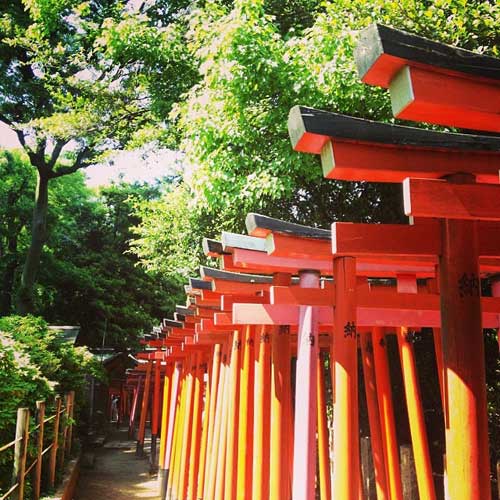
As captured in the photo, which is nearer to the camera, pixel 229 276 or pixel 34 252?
pixel 229 276

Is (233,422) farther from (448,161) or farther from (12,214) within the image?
(12,214)

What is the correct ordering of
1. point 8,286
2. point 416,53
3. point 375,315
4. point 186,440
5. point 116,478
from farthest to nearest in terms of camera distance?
1. point 8,286
2. point 116,478
3. point 186,440
4. point 375,315
5. point 416,53

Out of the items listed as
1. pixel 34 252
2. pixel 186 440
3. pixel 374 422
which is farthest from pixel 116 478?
pixel 374 422

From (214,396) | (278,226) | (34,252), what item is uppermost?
(34,252)

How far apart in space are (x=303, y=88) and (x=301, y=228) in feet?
13.0

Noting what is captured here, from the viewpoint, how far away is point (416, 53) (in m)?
2.09

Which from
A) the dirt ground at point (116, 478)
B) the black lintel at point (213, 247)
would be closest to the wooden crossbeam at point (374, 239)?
the black lintel at point (213, 247)

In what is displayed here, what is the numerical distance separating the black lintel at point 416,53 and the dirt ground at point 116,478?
39.3ft

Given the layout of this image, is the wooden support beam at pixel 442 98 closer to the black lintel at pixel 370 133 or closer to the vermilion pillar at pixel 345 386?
the black lintel at pixel 370 133

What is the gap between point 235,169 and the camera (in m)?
8.24

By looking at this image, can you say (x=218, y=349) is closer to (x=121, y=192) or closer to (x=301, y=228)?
(x=301, y=228)

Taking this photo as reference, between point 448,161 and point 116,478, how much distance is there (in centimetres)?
1413

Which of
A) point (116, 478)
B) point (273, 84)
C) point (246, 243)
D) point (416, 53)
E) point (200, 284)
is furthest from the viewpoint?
point (116, 478)

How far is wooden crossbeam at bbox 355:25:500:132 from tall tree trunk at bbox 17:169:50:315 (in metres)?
19.7
